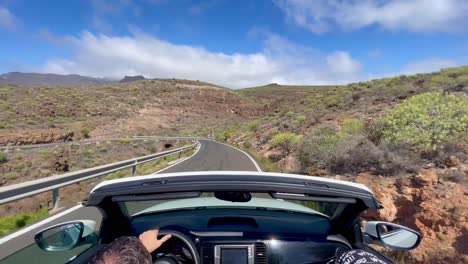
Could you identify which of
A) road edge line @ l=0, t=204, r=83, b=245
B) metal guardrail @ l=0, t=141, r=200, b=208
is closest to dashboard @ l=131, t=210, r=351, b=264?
road edge line @ l=0, t=204, r=83, b=245

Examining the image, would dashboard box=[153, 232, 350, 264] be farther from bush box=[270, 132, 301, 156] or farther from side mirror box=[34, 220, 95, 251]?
bush box=[270, 132, 301, 156]

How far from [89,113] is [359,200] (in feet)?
268

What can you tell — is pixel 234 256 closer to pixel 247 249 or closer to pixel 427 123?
pixel 247 249

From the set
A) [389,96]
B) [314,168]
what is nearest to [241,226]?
[314,168]

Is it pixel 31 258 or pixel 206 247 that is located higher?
pixel 206 247

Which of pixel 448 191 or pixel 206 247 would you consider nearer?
pixel 206 247

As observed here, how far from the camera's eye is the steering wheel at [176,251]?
2279mm

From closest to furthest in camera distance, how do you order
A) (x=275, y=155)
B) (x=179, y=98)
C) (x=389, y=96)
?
(x=275, y=155) → (x=389, y=96) → (x=179, y=98)

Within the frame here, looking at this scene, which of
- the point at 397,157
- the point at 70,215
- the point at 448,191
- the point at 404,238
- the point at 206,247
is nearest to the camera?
the point at 206,247

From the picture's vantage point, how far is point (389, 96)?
34906mm

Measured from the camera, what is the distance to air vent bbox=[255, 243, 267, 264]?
2.40 metres

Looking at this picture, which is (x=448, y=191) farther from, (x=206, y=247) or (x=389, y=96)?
(x=389, y=96)

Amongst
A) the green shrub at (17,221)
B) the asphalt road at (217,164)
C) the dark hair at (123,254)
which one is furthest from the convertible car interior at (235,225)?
the asphalt road at (217,164)

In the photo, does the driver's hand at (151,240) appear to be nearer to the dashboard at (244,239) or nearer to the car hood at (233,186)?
the dashboard at (244,239)
